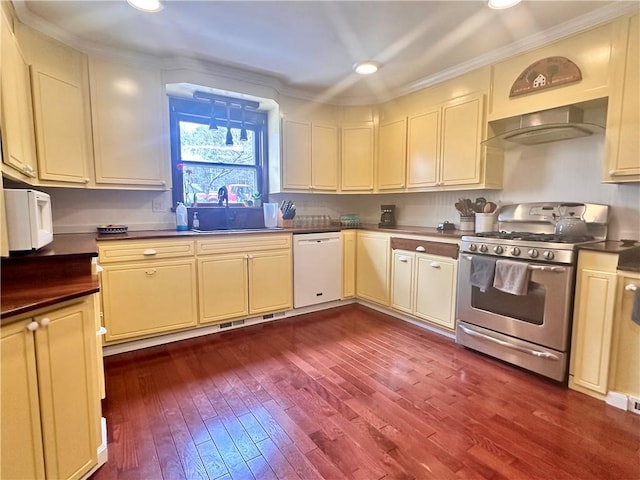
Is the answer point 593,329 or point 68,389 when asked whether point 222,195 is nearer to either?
point 68,389

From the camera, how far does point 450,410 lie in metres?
1.92

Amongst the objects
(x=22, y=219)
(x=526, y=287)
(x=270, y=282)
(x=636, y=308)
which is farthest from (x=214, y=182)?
(x=636, y=308)

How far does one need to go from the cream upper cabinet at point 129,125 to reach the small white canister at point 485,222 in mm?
2863

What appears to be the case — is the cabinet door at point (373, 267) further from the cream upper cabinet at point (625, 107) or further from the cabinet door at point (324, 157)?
the cream upper cabinet at point (625, 107)

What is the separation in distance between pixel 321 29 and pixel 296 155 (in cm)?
149

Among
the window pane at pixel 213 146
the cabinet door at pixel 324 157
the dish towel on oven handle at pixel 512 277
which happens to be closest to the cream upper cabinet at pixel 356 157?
the cabinet door at pixel 324 157

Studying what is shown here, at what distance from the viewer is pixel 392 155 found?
3.80m

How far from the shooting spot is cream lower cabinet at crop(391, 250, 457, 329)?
9.53ft

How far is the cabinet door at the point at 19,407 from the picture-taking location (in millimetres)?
1068

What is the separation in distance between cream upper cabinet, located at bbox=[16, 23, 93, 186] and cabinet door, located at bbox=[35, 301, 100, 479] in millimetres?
1616

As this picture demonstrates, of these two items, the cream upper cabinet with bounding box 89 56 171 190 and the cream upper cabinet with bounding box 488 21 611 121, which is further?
the cream upper cabinet with bounding box 89 56 171 190

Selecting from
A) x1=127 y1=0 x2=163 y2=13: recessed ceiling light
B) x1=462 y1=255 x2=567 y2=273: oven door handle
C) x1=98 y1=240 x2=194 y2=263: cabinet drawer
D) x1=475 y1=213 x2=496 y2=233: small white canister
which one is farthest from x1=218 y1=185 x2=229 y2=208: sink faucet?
x1=462 y1=255 x2=567 y2=273: oven door handle

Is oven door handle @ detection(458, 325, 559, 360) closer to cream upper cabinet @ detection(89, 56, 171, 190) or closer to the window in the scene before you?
the window

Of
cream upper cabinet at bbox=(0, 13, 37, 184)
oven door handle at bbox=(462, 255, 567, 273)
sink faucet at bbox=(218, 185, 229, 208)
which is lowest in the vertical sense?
oven door handle at bbox=(462, 255, 567, 273)
